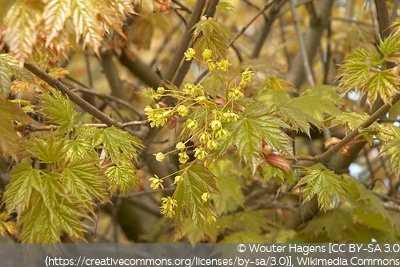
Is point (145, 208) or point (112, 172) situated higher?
point (112, 172)

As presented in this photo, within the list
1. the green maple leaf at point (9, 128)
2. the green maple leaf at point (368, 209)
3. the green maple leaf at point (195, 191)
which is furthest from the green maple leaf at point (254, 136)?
the green maple leaf at point (368, 209)

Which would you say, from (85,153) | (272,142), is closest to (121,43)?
(85,153)

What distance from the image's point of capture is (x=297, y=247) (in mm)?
2301

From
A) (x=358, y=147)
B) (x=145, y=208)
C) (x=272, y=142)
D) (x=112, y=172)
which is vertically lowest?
(x=145, y=208)

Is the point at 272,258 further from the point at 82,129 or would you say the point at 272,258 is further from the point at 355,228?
the point at 82,129

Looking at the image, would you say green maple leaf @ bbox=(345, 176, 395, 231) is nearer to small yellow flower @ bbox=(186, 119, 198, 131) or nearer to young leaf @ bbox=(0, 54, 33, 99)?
small yellow flower @ bbox=(186, 119, 198, 131)

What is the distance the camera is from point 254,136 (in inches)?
56.9

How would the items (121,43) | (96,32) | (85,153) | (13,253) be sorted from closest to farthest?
1. (96,32)
2. (85,153)
3. (13,253)
4. (121,43)

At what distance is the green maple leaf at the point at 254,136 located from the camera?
1426 millimetres

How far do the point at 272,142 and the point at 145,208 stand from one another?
183 centimetres

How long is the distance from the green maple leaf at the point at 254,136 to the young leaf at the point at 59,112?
1.47ft

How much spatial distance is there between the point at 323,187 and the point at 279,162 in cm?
16

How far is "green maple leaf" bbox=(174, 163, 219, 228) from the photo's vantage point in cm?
154

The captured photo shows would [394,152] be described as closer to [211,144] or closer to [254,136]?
[254,136]
